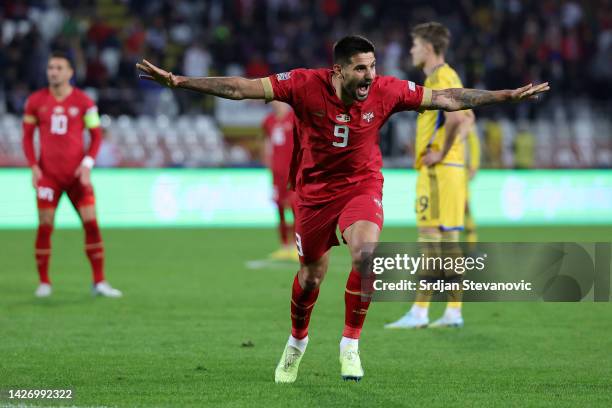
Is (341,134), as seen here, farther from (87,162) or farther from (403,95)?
(87,162)

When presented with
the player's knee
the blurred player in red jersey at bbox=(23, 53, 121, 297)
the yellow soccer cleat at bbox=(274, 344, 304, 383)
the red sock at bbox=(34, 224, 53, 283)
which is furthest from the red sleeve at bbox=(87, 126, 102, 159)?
the player's knee

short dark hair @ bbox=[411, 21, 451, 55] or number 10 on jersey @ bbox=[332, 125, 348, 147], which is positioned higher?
short dark hair @ bbox=[411, 21, 451, 55]

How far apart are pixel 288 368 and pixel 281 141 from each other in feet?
29.0

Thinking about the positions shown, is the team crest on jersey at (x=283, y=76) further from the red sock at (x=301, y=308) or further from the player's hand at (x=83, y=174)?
the player's hand at (x=83, y=174)

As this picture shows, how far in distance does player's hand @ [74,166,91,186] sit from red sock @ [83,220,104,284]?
46 centimetres

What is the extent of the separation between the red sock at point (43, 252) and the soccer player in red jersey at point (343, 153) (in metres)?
4.99

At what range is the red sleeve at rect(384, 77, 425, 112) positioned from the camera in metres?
6.71

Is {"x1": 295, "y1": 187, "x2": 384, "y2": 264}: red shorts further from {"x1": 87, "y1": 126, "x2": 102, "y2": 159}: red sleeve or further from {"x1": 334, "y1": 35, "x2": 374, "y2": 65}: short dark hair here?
{"x1": 87, "y1": 126, "x2": 102, "y2": 159}: red sleeve

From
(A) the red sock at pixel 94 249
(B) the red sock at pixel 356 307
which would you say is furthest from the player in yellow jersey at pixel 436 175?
(A) the red sock at pixel 94 249

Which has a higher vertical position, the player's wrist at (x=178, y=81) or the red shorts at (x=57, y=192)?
the player's wrist at (x=178, y=81)

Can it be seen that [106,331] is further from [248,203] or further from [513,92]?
[248,203]

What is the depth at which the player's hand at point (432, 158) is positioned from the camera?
9031mm

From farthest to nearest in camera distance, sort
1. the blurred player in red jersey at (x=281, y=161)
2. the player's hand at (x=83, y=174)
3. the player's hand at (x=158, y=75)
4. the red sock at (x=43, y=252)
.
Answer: the blurred player in red jersey at (x=281, y=161), the red sock at (x=43, y=252), the player's hand at (x=83, y=174), the player's hand at (x=158, y=75)

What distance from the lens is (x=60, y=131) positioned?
10992 millimetres
